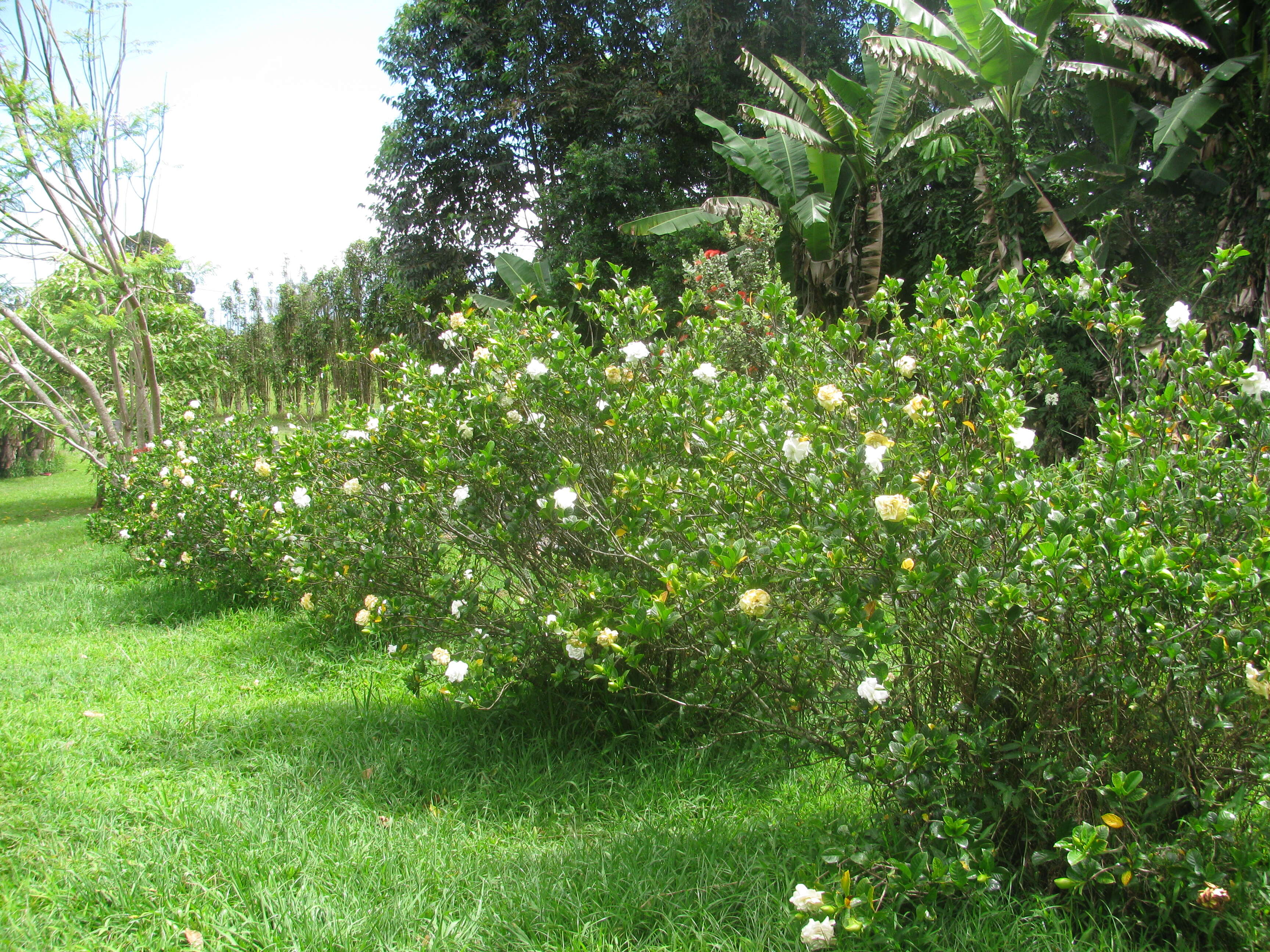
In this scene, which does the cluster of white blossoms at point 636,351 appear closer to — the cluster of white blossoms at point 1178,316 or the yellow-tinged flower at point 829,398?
the yellow-tinged flower at point 829,398

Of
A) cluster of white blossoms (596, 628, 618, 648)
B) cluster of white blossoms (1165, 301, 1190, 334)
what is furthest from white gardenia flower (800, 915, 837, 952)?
cluster of white blossoms (1165, 301, 1190, 334)

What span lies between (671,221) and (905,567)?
9897 millimetres

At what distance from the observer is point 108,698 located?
4.42 meters

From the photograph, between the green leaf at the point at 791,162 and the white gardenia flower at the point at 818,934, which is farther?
the green leaf at the point at 791,162

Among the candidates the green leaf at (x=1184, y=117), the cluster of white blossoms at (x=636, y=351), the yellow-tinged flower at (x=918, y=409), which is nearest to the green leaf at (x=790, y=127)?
the green leaf at (x=1184, y=117)

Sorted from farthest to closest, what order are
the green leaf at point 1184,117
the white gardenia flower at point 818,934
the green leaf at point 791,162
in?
the green leaf at point 791,162 < the green leaf at point 1184,117 < the white gardenia flower at point 818,934

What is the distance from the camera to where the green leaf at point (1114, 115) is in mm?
8453

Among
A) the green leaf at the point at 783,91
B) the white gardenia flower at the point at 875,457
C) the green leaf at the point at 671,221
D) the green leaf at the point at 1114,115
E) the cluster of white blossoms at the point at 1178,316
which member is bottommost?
the white gardenia flower at the point at 875,457

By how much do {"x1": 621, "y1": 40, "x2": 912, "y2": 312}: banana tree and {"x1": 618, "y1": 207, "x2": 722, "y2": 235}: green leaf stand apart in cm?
2

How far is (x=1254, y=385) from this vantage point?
6.91 feet

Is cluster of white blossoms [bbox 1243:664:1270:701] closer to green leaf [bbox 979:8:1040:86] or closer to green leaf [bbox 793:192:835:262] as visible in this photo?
green leaf [bbox 979:8:1040:86]

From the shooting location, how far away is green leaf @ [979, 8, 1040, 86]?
730 centimetres

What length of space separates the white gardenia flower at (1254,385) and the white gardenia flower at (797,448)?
1.14 meters

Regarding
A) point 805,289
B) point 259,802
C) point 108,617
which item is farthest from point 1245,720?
point 805,289
